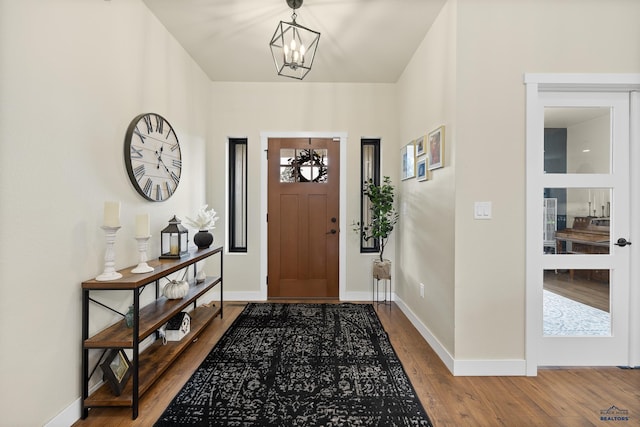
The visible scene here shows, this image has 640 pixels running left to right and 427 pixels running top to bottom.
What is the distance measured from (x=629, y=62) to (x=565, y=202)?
107 centimetres

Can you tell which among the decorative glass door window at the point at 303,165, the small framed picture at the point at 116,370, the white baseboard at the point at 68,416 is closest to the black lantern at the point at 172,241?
the small framed picture at the point at 116,370

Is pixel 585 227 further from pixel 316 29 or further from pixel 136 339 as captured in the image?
pixel 136 339

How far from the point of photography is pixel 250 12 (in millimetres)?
2523

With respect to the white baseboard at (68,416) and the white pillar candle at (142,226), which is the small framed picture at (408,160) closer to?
the white pillar candle at (142,226)

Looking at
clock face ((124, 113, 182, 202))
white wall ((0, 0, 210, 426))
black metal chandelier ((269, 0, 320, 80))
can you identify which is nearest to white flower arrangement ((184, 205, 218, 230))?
clock face ((124, 113, 182, 202))

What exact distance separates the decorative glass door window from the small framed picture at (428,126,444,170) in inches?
62.7

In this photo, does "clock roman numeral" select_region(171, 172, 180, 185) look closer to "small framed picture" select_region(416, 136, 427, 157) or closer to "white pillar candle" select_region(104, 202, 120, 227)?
"white pillar candle" select_region(104, 202, 120, 227)

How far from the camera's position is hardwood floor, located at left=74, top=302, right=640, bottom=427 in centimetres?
174

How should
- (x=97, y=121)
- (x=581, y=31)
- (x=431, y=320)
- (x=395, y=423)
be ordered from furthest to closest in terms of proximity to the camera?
(x=431, y=320) → (x=581, y=31) → (x=97, y=121) → (x=395, y=423)

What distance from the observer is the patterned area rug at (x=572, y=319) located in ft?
7.43

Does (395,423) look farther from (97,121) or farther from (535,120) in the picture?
(97,121)

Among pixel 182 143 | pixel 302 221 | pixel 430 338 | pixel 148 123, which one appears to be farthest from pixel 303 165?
pixel 430 338

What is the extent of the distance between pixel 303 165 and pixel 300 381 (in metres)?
2.61

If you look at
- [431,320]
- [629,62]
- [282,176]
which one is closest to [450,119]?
[629,62]
